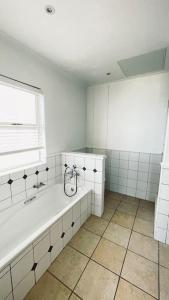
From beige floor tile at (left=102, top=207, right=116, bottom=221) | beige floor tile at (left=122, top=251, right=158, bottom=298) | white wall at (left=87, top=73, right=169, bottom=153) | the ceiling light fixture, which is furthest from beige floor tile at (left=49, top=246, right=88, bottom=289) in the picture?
the ceiling light fixture

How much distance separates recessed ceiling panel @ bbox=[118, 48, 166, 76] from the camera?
166cm

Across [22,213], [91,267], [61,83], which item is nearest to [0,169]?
[22,213]

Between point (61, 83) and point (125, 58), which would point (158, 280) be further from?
point (61, 83)

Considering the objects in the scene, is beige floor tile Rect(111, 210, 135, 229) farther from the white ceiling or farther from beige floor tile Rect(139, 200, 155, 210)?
the white ceiling

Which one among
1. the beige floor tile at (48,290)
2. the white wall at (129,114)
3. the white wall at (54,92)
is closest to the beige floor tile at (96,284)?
the beige floor tile at (48,290)

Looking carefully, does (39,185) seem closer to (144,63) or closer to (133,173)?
(133,173)

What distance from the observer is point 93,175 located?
203 centimetres

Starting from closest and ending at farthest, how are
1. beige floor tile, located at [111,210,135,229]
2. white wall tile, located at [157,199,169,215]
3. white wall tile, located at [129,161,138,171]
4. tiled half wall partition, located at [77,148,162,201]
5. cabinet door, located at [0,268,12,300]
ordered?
cabinet door, located at [0,268,12,300] → white wall tile, located at [157,199,169,215] → beige floor tile, located at [111,210,135,229] → tiled half wall partition, located at [77,148,162,201] → white wall tile, located at [129,161,138,171]

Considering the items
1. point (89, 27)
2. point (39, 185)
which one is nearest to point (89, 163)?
point (39, 185)

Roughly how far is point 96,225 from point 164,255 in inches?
33.3

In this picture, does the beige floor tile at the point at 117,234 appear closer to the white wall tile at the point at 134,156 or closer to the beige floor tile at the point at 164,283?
the beige floor tile at the point at 164,283

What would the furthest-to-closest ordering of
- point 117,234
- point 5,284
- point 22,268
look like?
point 117,234
point 22,268
point 5,284

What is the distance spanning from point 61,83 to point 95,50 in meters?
0.80

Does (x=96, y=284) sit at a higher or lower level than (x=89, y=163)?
lower
